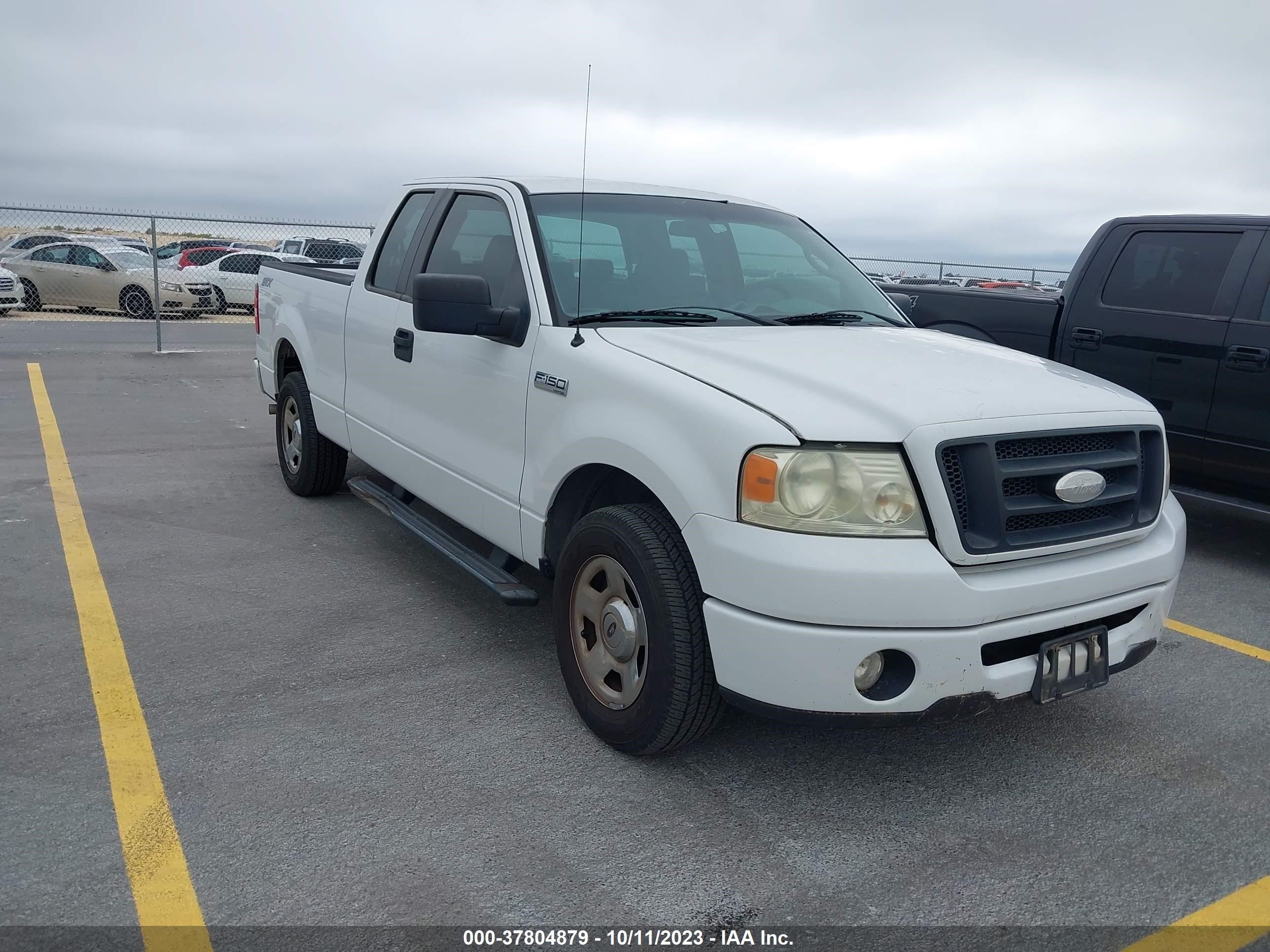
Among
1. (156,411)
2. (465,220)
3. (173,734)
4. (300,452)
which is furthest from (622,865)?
(156,411)

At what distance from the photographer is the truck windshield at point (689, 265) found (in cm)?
396

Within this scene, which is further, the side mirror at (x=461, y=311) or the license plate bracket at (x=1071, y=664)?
the side mirror at (x=461, y=311)

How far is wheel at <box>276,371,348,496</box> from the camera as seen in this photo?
6.12 metres

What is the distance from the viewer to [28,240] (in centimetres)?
2302

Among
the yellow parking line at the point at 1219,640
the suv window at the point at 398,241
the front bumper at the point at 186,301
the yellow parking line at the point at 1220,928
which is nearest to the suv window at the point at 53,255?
the front bumper at the point at 186,301

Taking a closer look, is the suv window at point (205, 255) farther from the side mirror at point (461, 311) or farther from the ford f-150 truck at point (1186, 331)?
the side mirror at point (461, 311)

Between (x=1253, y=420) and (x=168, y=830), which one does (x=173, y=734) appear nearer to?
(x=168, y=830)

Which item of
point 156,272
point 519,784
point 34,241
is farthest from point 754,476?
point 34,241

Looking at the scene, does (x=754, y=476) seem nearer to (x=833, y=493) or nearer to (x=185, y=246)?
(x=833, y=493)

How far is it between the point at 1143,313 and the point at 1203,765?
3.53 m

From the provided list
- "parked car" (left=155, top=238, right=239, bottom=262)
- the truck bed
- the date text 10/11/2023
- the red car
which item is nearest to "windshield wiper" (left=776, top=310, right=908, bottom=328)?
the truck bed

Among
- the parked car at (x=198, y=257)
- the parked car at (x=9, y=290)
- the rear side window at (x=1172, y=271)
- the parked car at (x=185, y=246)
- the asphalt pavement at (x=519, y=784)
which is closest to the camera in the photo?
the asphalt pavement at (x=519, y=784)

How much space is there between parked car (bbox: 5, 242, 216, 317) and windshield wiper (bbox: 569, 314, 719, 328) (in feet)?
61.4

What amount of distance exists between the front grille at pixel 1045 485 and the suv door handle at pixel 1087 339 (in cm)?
323
